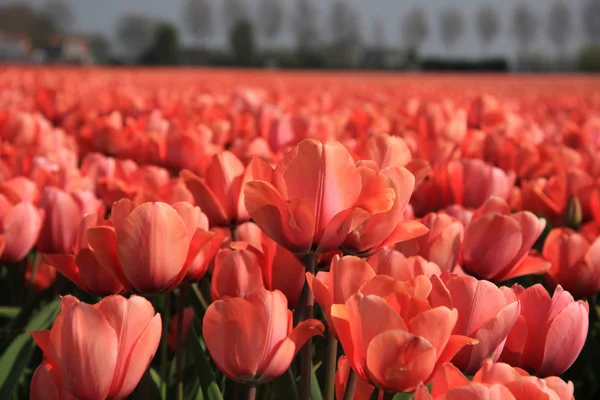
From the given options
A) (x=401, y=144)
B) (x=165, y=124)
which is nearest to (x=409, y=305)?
(x=401, y=144)

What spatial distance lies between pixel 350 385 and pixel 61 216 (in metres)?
0.89

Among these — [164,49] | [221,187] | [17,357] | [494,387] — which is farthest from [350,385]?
[164,49]

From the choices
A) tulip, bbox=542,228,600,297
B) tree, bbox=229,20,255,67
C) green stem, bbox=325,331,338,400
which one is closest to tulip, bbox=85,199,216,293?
green stem, bbox=325,331,338,400

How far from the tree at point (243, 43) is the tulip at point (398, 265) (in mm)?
67784

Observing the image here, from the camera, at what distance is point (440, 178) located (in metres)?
2.00

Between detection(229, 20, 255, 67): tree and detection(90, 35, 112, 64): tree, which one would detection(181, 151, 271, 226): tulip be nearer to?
detection(229, 20, 255, 67): tree

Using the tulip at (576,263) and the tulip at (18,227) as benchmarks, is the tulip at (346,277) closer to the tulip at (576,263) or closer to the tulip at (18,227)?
the tulip at (576,263)

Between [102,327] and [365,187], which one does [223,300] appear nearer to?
[102,327]

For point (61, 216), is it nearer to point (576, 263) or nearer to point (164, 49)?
point (576, 263)

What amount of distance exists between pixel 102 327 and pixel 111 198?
92 cm

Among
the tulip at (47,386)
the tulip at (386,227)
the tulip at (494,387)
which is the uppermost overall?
the tulip at (386,227)

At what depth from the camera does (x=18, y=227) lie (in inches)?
61.5

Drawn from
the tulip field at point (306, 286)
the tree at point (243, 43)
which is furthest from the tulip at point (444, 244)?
the tree at point (243, 43)

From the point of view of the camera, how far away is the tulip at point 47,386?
0.96m
